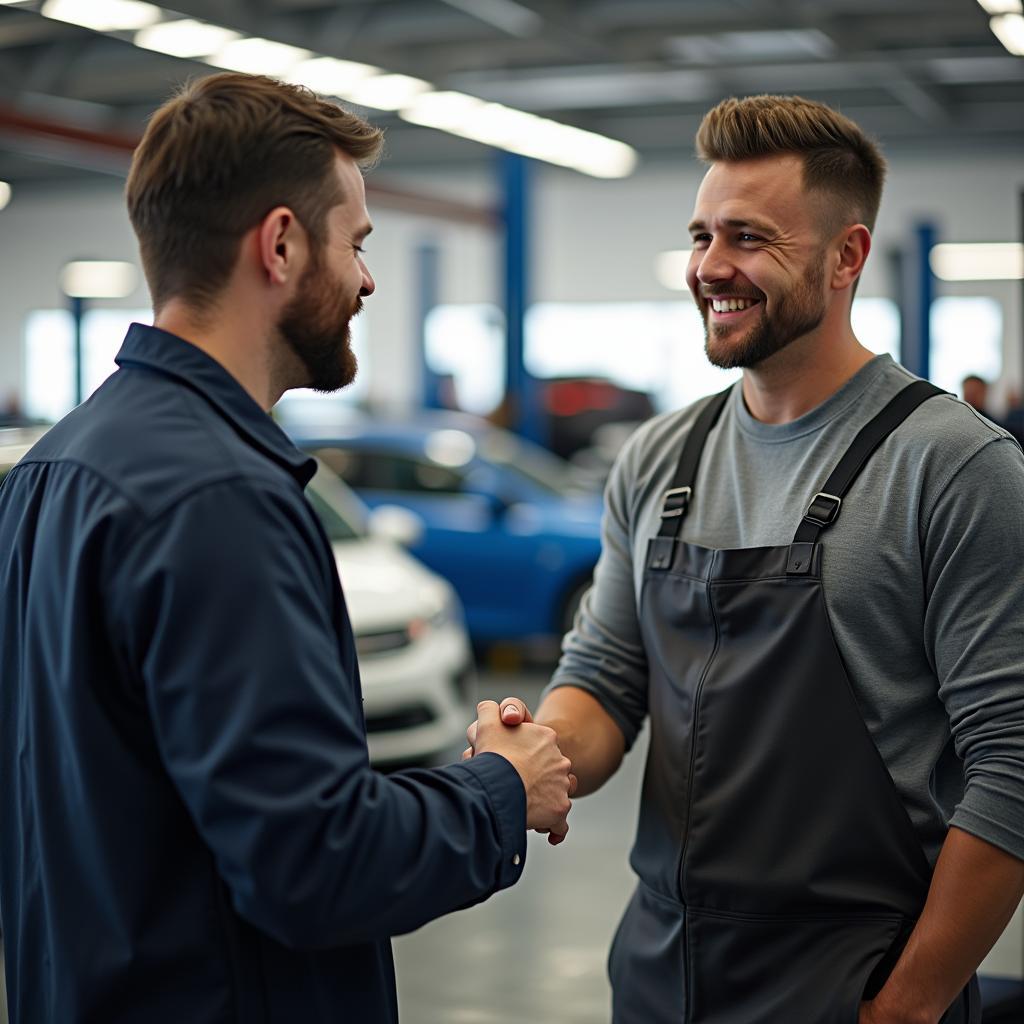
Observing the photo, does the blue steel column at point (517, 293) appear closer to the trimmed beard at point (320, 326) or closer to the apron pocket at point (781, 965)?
the apron pocket at point (781, 965)

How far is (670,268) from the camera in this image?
1998 centimetres

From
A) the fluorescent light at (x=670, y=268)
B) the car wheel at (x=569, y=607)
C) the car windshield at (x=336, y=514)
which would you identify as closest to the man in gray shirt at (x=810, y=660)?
the car windshield at (x=336, y=514)

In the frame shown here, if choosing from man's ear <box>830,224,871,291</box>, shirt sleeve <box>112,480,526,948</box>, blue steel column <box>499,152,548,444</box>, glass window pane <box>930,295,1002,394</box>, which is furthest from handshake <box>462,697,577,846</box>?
glass window pane <box>930,295,1002,394</box>

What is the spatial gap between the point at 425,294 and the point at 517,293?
26.1 feet

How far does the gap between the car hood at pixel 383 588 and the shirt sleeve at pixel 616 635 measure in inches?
124

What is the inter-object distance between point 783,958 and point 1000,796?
35 cm

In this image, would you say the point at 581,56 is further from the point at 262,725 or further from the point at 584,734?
the point at 262,725

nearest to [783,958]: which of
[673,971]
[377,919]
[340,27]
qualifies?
[673,971]

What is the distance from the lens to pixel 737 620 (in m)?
1.76

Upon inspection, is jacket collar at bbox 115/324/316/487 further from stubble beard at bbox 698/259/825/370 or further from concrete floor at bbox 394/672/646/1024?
concrete floor at bbox 394/672/646/1024

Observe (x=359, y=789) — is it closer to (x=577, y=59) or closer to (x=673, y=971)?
(x=673, y=971)

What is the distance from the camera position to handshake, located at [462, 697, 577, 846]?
1474mm

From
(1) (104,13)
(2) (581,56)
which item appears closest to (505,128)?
(2) (581,56)

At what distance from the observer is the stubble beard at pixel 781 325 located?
183 cm
